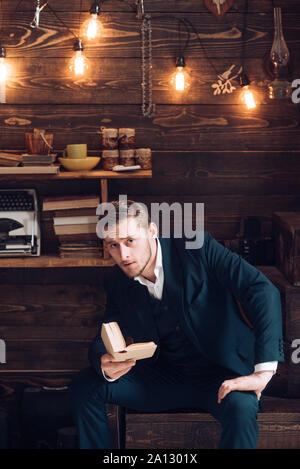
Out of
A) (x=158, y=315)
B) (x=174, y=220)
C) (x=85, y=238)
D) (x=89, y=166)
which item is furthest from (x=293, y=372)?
(x=89, y=166)

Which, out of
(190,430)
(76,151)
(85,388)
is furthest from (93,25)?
(190,430)

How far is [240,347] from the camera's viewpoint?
268 centimetres

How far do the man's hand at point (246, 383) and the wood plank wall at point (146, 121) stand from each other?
1179 millimetres

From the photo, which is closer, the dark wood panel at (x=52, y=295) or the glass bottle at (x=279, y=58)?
the glass bottle at (x=279, y=58)

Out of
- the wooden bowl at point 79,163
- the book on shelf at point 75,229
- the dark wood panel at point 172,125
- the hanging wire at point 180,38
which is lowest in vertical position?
the book on shelf at point 75,229

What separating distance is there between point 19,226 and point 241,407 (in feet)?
4.98

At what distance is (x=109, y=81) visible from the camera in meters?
3.33

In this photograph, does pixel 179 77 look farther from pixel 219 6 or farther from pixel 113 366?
pixel 113 366

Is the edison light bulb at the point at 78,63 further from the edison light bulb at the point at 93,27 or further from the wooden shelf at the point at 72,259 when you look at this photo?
the wooden shelf at the point at 72,259

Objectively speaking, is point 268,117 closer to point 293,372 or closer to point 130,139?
point 130,139

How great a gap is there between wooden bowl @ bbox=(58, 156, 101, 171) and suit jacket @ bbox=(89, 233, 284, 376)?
67 centimetres

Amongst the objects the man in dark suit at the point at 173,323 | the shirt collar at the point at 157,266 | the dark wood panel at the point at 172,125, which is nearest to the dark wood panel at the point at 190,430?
the man in dark suit at the point at 173,323

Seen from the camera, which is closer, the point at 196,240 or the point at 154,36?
the point at 196,240

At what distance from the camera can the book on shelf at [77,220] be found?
10.6ft
